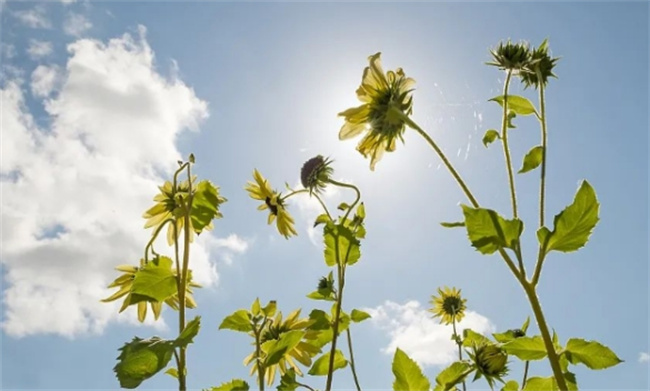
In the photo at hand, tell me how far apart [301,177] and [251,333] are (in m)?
0.67

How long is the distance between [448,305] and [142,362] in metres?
3.97

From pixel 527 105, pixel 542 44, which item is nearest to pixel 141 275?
pixel 527 105

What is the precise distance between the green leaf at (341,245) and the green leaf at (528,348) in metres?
0.51

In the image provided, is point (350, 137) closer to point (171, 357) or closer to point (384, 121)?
point (384, 121)

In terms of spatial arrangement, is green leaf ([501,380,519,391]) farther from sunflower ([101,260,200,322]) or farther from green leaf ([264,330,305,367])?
sunflower ([101,260,200,322])

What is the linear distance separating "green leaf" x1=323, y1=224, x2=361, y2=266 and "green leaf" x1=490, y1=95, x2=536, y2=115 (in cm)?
49

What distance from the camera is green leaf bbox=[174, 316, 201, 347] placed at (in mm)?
1095

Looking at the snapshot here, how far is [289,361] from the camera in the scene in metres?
1.85

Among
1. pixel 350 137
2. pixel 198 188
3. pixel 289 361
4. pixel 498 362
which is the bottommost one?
pixel 498 362

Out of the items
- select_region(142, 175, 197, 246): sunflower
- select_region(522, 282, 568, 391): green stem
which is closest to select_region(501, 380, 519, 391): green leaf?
select_region(522, 282, 568, 391): green stem

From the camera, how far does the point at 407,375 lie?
4.14ft

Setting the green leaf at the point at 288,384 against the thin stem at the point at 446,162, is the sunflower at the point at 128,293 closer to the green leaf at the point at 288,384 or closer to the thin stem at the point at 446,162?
the green leaf at the point at 288,384

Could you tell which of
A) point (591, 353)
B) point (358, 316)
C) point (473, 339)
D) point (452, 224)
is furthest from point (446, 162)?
point (358, 316)

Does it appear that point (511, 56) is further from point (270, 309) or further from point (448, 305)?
point (448, 305)
